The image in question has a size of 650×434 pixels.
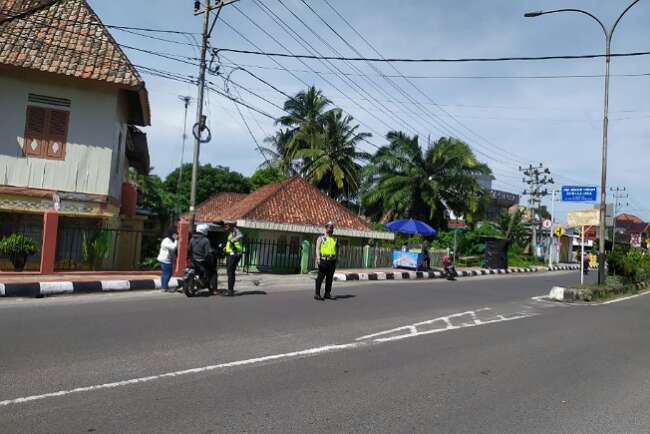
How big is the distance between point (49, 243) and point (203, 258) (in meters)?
4.43

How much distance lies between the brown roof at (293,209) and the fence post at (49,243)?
26.4ft

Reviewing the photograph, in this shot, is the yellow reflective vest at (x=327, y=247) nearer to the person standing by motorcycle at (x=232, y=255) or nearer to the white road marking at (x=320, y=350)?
Answer: the person standing by motorcycle at (x=232, y=255)

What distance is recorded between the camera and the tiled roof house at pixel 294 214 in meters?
21.7

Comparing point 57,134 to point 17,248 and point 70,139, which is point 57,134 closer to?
point 70,139

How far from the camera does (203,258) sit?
39.2 ft

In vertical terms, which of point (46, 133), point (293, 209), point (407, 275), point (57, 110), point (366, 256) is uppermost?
point (57, 110)

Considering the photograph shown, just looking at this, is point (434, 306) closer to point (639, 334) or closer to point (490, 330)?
point (490, 330)

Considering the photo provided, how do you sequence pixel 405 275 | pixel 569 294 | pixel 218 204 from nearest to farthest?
pixel 569 294 → pixel 405 275 → pixel 218 204

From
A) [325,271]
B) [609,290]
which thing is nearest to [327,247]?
[325,271]

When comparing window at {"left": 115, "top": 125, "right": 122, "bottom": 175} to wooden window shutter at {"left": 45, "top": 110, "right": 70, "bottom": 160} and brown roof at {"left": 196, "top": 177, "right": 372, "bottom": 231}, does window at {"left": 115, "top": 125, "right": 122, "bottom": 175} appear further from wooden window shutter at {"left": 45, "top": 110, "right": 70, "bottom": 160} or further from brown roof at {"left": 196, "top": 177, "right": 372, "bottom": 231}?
brown roof at {"left": 196, "top": 177, "right": 372, "bottom": 231}

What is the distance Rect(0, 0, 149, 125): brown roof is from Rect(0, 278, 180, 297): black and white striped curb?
5781mm

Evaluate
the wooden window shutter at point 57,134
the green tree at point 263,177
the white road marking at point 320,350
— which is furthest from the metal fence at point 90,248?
the green tree at point 263,177

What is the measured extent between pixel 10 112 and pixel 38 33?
2.44m

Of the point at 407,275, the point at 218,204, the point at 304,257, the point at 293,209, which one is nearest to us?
the point at 304,257
